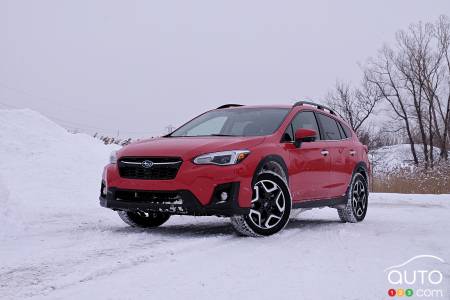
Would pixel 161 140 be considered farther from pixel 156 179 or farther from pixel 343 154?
pixel 343 154

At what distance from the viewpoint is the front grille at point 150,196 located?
6.24 metres

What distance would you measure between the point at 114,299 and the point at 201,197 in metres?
2.56

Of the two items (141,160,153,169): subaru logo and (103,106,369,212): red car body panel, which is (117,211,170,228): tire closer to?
(103,106,369,212): red car body panel

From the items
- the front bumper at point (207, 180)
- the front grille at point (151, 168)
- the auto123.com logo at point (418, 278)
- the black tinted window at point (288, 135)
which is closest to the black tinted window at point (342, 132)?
the black tinted window at point (288, 135)

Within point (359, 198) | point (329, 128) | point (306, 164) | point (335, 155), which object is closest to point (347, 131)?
point (329, 128)

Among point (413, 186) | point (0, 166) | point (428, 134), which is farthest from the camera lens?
point (428, 134)

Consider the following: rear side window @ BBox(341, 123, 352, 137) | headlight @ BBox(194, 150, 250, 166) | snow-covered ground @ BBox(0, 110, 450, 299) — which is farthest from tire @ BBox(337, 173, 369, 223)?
headlight @ BBox(194, 150, 250, 166)

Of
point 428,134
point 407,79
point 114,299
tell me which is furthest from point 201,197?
point 428,134

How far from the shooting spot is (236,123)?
7.66 metres

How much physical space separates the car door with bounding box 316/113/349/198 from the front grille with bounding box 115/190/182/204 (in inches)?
102

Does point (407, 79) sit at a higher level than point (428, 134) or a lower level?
higher

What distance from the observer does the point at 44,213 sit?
9297mm

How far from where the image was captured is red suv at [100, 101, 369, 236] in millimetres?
6172

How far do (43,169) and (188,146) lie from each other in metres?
6.91
